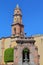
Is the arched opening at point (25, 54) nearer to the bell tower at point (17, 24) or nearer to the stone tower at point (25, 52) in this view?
the stone tower at point (25, 52)

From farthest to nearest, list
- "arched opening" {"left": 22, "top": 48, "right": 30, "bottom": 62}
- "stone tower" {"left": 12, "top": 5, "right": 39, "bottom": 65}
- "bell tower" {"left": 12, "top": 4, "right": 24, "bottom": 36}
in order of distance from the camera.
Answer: "bell tower" {"left": 12, "top": 4, "right": 24, "bottom": 36}
"arched opening" {"left": 22, "top": 48, "right": 30, "bottom": 62}
"stone tower" {"left": 12, "top": 5, "right": 39, "bottom": 65}

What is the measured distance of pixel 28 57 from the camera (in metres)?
28.4

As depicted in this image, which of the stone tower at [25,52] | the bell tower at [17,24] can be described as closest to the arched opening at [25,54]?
the stone tower at [25,52]

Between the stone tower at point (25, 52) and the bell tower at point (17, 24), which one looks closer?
the stone tower at point (25, 52)

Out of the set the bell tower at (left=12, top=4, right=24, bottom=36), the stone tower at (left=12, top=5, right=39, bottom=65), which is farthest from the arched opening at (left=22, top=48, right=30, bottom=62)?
the bell tower at (left=12, top=4, right=24, bottom=36)

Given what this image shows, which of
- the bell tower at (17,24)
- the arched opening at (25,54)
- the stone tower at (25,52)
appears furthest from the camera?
the bell tower at (17,24)

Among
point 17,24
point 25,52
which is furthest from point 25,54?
point 17,24

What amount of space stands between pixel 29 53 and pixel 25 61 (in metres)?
0.98

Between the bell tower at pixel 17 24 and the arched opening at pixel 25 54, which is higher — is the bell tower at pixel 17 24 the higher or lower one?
the higher one

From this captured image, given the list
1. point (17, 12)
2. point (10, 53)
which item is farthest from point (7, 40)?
point (10, 53)

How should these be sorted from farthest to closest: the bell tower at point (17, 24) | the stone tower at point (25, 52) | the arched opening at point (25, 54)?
the bell tower at point (17, 24) < the arched opening at point (25, 54) < the stone tower at point (25, 52)

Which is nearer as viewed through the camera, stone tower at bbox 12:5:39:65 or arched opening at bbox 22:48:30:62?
stone tower at bbox 12:5:39:65

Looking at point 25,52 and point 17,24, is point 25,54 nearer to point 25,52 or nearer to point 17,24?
point 25,52

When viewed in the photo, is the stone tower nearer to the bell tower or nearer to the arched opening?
the arched opening
